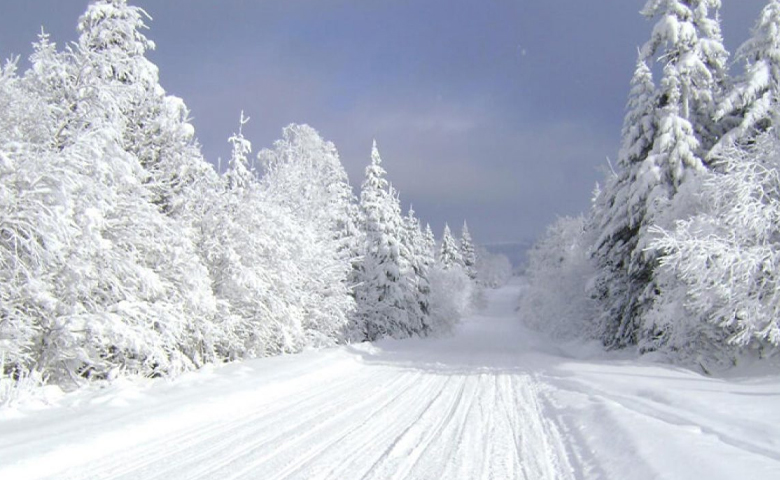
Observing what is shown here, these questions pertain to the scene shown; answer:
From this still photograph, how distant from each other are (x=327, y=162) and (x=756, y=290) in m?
23.1

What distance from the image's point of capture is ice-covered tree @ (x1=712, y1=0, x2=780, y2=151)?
1631 cm

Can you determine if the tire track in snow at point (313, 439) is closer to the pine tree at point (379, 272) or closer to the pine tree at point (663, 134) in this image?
the pine tree at point (663, 134)

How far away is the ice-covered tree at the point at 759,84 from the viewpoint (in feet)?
53.5

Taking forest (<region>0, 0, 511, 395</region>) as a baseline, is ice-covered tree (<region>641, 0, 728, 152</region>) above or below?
above

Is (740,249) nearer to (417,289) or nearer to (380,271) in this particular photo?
(380,271)

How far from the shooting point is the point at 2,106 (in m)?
10.7

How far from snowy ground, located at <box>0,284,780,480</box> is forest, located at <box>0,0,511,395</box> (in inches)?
50.6

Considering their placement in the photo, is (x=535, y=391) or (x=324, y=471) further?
(x=535, y=391)

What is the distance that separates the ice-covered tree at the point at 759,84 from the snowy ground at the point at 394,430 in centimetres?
839

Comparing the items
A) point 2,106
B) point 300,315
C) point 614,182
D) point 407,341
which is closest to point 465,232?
point 407,341

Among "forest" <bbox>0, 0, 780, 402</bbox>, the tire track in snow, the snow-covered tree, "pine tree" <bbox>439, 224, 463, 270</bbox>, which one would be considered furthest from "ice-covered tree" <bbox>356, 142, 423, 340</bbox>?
"pine tree" <bbox>439, 224, 463, 270</bbox>

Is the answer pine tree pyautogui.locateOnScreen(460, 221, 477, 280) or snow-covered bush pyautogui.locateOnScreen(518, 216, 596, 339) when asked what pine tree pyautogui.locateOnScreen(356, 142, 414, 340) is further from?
pine tree pyautogui.locateOnScreen(460, 221, 477, 280)

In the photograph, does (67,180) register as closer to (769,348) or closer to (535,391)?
(535,391)

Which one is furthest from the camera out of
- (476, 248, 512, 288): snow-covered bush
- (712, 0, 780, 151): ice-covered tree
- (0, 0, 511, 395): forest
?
(476, 248, 512, 288): snow-covered bush
